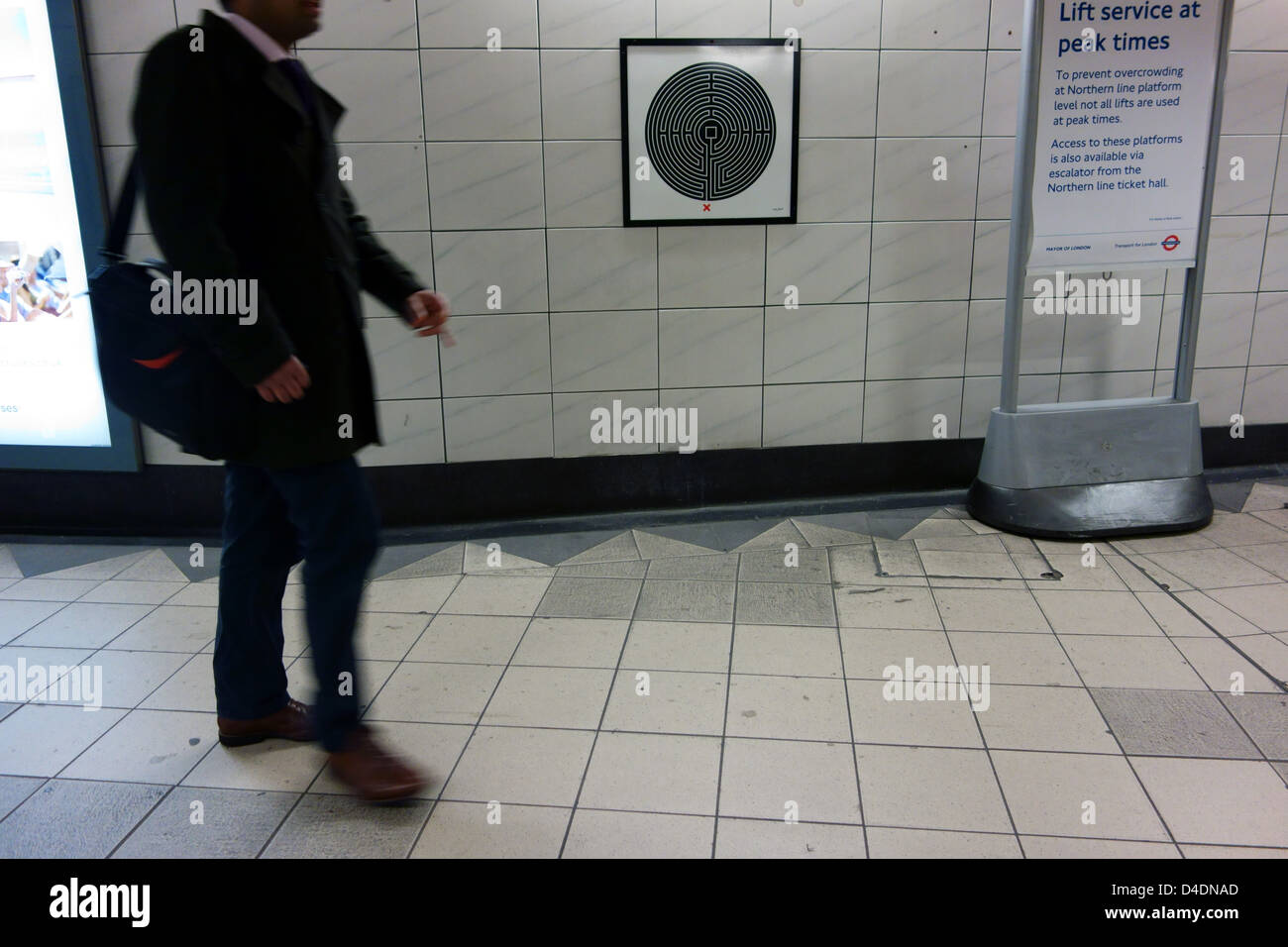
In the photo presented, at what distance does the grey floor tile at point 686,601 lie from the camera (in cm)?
263

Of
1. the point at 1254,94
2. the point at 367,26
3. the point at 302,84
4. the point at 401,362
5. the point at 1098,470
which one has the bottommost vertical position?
the point at 1098,470

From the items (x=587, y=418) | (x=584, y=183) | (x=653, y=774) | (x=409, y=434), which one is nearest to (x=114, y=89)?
(x=409, y=434)

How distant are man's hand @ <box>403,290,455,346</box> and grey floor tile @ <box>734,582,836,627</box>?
4.08 feet

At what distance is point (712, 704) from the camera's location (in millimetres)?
2137

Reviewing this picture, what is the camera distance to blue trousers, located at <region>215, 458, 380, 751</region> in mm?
1691

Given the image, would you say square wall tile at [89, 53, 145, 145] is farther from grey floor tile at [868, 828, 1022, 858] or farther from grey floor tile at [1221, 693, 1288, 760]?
grey floor tile at [1221, 693, 1288, 760]

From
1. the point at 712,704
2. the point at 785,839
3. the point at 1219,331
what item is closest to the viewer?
the point at 785,839

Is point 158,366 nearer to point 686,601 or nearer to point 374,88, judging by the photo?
point 686,601

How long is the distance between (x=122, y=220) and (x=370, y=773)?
45.8 inches

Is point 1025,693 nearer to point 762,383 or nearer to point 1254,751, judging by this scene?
point 1254,751

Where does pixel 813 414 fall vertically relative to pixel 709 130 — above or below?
below

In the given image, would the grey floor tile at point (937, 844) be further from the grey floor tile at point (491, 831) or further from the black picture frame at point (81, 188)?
the black picture frame at point (81, 188)

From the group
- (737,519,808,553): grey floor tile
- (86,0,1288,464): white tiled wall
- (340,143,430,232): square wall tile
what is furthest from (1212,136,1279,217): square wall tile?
(340,143,430,232): square wall tile

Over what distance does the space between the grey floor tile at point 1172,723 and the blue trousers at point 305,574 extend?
1.66m
